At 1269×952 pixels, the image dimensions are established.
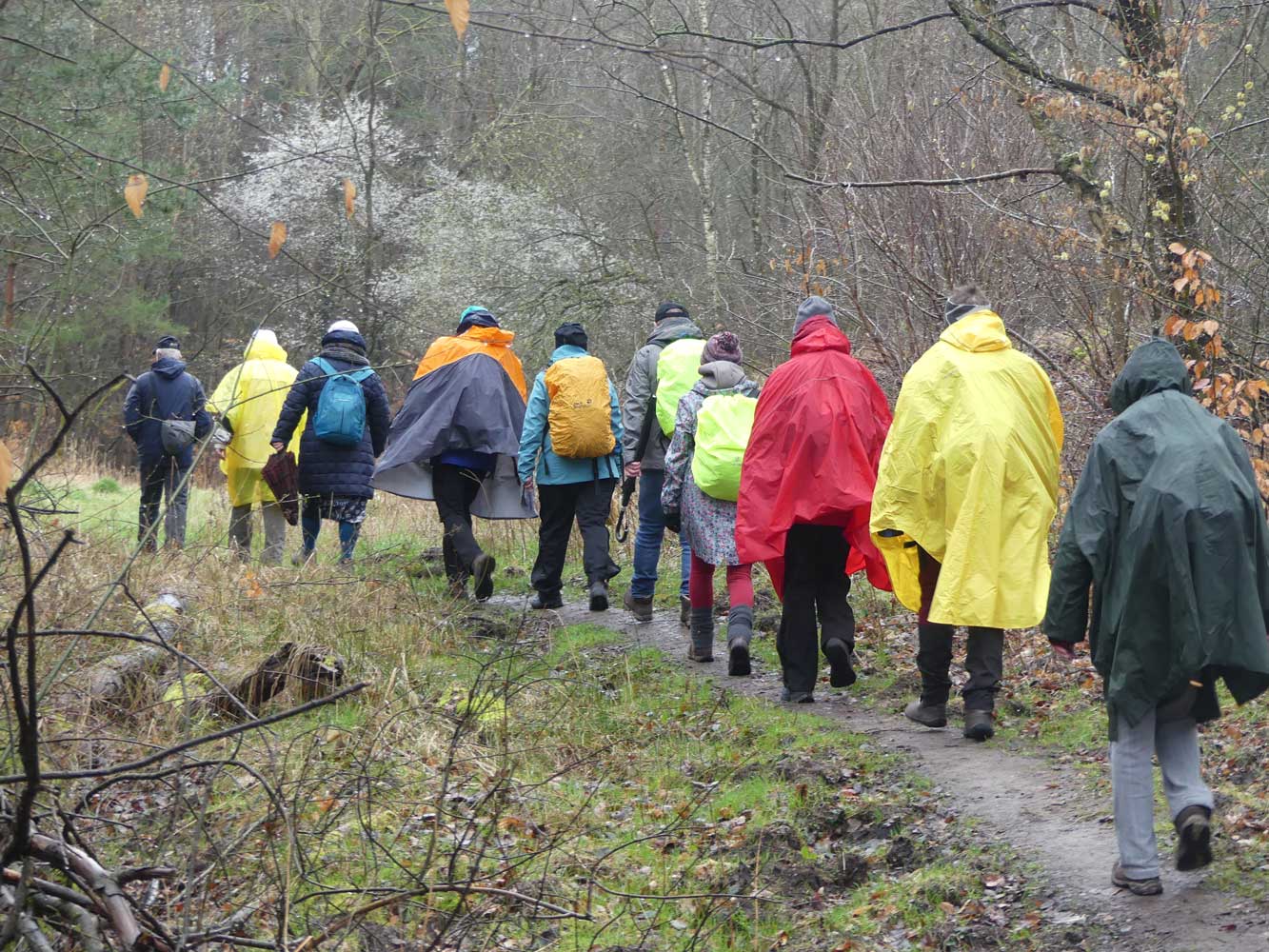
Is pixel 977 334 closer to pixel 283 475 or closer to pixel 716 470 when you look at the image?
pixel 716 470

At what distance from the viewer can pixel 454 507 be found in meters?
10.5

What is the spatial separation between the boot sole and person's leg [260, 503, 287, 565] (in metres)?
7.76

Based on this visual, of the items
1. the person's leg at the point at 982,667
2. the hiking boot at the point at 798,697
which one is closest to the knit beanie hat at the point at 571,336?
the hiking boot at the point at 798,697

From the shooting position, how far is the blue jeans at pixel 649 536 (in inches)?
401

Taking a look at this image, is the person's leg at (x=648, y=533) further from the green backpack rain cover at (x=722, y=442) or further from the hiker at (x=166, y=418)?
the hiker at (x=166, y=418)

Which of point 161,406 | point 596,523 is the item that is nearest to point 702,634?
point 596,523

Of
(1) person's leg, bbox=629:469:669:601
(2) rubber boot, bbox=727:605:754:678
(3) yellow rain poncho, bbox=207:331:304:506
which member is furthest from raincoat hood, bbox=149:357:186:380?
(2) rubber boot, bbox=727:605:754:678

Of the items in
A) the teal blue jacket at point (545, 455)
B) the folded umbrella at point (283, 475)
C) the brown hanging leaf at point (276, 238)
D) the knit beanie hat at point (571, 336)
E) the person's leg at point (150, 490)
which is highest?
the knit beanie hat at point (571, 336)

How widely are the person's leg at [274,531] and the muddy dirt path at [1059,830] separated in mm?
4203

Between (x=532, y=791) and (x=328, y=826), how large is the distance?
1710 mm

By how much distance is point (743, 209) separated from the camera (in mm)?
24922

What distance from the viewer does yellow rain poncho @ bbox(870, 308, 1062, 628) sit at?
21.8 ft

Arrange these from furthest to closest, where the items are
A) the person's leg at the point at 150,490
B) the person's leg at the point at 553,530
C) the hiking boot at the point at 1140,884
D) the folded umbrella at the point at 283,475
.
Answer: the person's leg at the point at 150,490 → the folded umbrella at the point at 283,475 → the person's leg at the point at 553,530 → the hiking boot at the point at 1140,884

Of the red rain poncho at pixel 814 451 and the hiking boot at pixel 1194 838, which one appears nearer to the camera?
the hiking boot at pixel 1194 838
